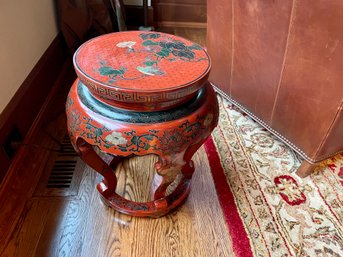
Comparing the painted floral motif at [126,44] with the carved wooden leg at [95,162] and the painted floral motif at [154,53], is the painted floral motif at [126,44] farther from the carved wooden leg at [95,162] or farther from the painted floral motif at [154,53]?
the carved wooden leg at [95,162]

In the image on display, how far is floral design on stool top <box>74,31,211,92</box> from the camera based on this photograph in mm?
652

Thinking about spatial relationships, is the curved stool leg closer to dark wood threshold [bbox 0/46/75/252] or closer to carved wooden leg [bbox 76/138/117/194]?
carved wooden leg [bbox 76/138/117/194]

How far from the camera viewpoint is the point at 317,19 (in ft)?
2.71

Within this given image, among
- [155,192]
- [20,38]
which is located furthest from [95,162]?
[20,38]

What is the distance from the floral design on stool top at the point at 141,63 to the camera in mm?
652

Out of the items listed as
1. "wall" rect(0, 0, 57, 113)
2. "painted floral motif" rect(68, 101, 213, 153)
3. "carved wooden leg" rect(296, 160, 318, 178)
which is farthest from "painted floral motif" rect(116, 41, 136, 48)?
"carved wooden leg" rect(296, 160, 318, 178)

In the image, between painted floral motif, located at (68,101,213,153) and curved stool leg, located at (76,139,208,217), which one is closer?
painted floral motif, located at (68,101,213,153)

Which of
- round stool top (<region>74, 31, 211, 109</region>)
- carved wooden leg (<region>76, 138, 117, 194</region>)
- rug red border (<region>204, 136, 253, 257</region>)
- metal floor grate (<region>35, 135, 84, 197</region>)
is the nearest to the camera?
round stool top (<region>74, 31, 211, 109</region>)

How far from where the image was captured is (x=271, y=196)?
1.05 meters

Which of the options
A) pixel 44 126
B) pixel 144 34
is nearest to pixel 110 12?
pixel 44 126

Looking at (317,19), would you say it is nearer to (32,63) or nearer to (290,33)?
(290,33)

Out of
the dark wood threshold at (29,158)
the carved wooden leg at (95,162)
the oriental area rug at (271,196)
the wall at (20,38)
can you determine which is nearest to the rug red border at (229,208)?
the oriental area rug at (271,196)

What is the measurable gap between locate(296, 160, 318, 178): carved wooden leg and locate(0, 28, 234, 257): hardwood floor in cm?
35

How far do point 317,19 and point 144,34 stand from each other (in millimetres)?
500
